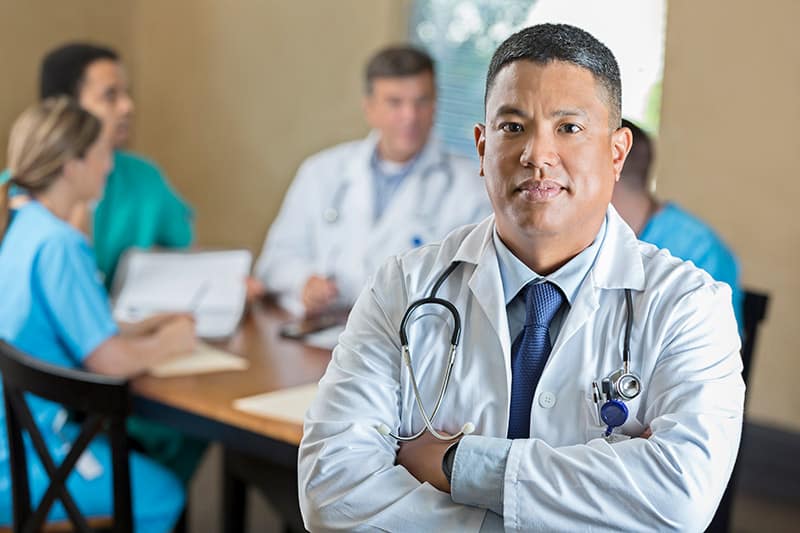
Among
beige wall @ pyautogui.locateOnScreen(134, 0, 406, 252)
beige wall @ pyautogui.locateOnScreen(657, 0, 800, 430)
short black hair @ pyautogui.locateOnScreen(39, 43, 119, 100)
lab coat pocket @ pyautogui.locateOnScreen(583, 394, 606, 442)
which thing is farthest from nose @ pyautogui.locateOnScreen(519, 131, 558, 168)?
beige wall @ pyautogui.locateOnScreen(134, 0, 406, 252)

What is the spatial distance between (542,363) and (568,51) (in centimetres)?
38

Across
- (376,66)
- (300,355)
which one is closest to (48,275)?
(300,355)

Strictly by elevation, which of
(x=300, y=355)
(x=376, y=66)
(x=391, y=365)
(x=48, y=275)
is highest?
(x=376, y=66)

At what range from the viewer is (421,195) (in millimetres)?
3309

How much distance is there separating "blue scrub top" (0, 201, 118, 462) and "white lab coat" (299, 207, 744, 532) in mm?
1130

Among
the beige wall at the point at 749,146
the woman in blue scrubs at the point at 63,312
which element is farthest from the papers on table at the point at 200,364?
the beige wall at the point at 749,146

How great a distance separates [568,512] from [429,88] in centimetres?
222

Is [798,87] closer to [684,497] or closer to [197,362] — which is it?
[197,362]

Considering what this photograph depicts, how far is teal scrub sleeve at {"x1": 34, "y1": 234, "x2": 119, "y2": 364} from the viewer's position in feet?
8.00

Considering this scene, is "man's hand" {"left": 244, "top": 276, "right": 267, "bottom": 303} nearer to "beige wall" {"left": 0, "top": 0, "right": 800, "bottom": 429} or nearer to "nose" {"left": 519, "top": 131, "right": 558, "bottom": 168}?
"beige wall" {"left": 0, "top": 0, "right": 800, "bottom": 429}

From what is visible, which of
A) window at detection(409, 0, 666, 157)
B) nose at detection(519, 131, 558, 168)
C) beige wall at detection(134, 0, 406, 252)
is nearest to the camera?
nose at detection(519, 131, 558, 168)

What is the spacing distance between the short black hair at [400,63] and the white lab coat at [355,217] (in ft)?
0.67

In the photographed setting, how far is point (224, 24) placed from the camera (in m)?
4.92

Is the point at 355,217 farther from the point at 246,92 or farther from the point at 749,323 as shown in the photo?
the point at 246,92
